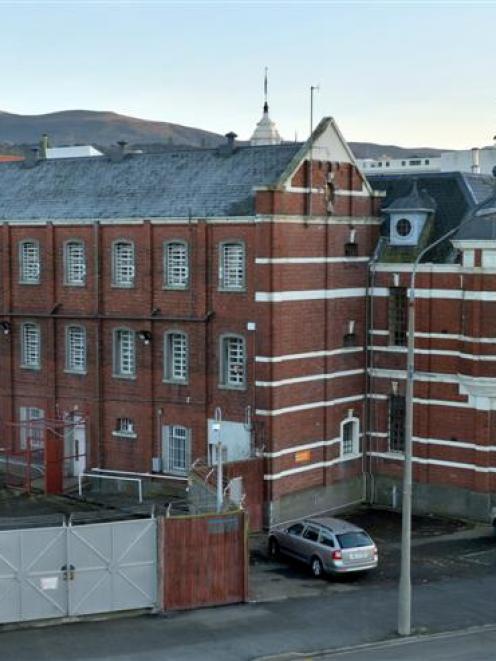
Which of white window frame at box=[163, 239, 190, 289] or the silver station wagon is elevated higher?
white window frame at box=[163, 239, 190, 289]

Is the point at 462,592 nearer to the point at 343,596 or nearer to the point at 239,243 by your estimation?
the point at 343,596

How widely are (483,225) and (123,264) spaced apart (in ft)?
46.5

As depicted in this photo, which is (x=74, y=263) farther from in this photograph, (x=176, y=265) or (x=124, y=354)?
(x=176, y=265)

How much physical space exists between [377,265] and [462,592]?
50.6 ft

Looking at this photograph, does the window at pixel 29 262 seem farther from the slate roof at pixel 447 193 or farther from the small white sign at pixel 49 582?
the small white sign at pixel 49 582

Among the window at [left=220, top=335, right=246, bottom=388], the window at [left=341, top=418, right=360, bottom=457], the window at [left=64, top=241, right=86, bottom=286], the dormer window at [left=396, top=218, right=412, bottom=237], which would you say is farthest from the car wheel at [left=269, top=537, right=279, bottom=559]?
the window at [left=64, top=241, right=86, bottom=286]

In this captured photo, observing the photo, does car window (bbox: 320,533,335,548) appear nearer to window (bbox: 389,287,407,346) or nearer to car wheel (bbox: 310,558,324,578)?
car wheel (bbox: 310,558,324,578)

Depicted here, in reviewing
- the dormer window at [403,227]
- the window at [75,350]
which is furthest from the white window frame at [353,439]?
the window at [75,350]

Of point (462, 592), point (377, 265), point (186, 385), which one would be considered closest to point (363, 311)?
point (377, 265)

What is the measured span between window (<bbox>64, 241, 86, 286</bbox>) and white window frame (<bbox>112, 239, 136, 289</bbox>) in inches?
64.9

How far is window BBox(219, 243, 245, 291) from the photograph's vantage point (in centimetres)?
3819

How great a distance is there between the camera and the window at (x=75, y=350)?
43219mm

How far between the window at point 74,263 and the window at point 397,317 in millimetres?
12595

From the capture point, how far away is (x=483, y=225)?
37625mm
